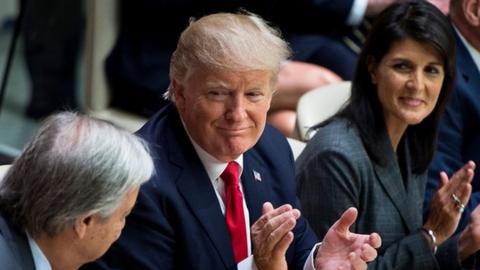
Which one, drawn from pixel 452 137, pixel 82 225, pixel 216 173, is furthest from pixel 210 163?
pixel 452 137

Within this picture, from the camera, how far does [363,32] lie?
12.0ft

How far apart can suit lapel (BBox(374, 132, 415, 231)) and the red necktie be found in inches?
17.6

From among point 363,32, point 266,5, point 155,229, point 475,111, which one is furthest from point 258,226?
point 363,32

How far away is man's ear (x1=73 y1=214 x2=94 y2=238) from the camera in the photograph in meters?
1.63

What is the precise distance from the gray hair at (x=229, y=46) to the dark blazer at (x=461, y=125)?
0.92 metres

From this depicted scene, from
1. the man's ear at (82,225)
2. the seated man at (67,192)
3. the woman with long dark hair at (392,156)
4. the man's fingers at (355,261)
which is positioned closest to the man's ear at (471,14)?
the woman with long dark hair at (392,156)

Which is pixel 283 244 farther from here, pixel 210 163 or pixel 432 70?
pixel 432 70

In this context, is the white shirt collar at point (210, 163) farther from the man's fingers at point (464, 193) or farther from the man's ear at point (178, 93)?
the man's fingers at point (464, 193)

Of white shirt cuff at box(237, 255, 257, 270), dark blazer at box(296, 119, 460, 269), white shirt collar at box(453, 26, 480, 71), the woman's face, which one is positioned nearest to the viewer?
white shirt cuff at box(237, 255, 257, 270)

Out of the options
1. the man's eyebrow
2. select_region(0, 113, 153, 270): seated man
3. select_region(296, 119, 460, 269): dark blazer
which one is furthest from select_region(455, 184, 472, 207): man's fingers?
select_region(0, 113, 153, 270): seated man

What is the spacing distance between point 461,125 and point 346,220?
0.94 meters

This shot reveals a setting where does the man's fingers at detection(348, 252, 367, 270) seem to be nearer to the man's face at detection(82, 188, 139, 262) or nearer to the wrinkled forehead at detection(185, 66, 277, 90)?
the wrinkled forehead at detection(185, 66, 277, 90)

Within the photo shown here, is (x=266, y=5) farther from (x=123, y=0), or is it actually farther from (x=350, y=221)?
(x=350, y=221)

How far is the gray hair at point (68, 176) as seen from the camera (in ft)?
5.26
